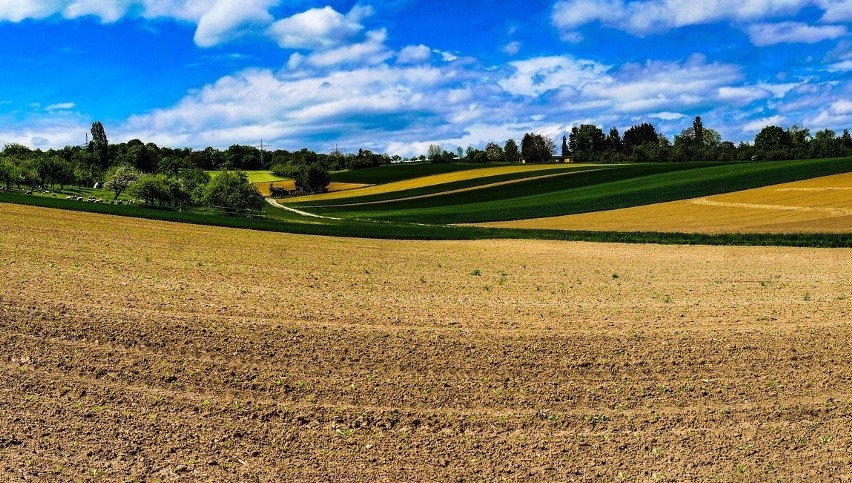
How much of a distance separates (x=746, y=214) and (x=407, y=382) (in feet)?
166

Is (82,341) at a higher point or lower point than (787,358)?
higher

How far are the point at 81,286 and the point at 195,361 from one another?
20.2ft

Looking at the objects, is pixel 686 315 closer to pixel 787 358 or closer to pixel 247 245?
pixel 787 358

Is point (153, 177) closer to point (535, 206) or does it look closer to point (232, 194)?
point (232, 194)

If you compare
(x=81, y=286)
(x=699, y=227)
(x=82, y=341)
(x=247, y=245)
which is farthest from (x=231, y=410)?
(x=699, y=227)

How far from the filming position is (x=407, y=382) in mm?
10984

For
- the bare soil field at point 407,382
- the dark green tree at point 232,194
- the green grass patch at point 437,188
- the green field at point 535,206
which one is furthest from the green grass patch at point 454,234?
the green grass patch at point 437,188

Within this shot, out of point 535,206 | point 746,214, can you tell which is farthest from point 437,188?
point 746,214

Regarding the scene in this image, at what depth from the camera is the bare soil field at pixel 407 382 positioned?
876 cm

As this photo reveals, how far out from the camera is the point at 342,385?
10.8m

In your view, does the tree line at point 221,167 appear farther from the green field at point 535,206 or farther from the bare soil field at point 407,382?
the bare soil field at point 407,382

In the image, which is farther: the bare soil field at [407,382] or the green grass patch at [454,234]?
the green grass patch at [454,234]

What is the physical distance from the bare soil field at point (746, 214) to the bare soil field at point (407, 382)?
2976cm

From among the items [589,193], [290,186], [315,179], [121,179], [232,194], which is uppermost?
[121,179]
